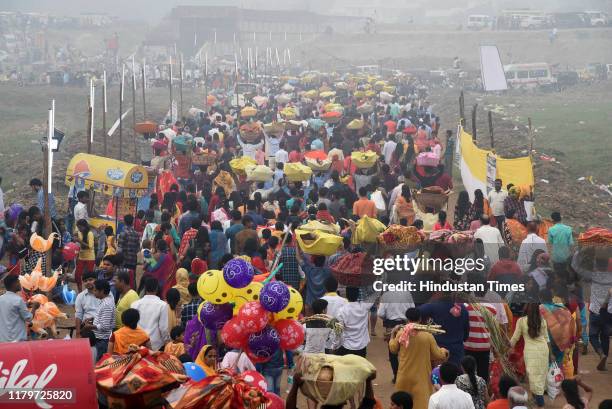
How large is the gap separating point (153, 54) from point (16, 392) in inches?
3260

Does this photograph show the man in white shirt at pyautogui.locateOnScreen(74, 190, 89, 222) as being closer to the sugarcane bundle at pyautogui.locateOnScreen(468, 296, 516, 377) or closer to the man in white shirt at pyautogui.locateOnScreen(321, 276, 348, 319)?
the man in white shirt at pyautogui.locateOnScreen(321, 276, 348, 319)

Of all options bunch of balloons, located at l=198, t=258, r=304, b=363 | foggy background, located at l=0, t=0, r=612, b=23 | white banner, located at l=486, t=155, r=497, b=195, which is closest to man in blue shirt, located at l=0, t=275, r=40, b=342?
bunch of balloons, located at l=198, t=258, r=304, b=363

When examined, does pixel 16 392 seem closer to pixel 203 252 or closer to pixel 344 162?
pixel 203 252

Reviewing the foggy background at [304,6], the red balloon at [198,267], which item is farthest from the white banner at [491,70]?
the foggy background at [304,6]

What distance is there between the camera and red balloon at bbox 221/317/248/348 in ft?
27.2

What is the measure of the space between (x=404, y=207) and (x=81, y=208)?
4.61m

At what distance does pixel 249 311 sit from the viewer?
27.2ft

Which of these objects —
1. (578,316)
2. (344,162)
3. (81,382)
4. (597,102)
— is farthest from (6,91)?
(81,382)

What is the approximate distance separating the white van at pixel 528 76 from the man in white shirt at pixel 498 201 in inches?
1688

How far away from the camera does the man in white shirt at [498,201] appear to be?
15234 millimetres

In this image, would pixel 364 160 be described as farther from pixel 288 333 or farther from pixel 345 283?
pixel 288 333

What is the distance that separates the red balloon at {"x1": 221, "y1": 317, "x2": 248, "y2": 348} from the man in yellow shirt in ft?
6.14

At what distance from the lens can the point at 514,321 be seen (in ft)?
32.8

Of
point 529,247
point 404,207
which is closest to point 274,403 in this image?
point 529,247
